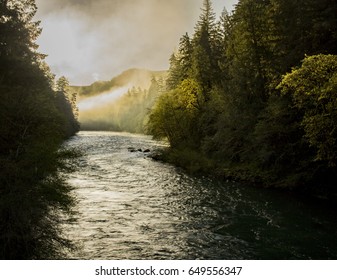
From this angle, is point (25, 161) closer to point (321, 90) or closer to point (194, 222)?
point (194, 222)

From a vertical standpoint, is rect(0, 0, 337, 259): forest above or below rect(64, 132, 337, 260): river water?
above

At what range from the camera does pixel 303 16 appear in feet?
74.8

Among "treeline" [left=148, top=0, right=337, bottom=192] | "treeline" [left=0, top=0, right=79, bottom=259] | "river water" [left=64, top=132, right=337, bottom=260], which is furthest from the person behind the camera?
"treeline" [left=148, top=0, right=337, bottom=192]

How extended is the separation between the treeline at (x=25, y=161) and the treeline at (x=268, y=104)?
12789 mm

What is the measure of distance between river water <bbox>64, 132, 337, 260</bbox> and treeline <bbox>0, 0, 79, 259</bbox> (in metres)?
1.27

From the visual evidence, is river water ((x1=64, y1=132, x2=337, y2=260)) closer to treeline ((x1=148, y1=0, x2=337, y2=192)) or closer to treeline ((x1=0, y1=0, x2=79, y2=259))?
treeline ((x1=0, y1=0, x2=79, y2=259))

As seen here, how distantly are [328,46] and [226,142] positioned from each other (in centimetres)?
1241

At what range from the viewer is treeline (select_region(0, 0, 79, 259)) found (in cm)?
1064

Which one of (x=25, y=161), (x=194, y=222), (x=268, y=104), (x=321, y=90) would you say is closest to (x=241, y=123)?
(x=268, y=104)

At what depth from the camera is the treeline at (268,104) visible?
1712 cm

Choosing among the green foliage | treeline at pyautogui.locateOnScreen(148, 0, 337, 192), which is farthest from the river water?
the green foliage

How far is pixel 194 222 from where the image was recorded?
52.3ft
